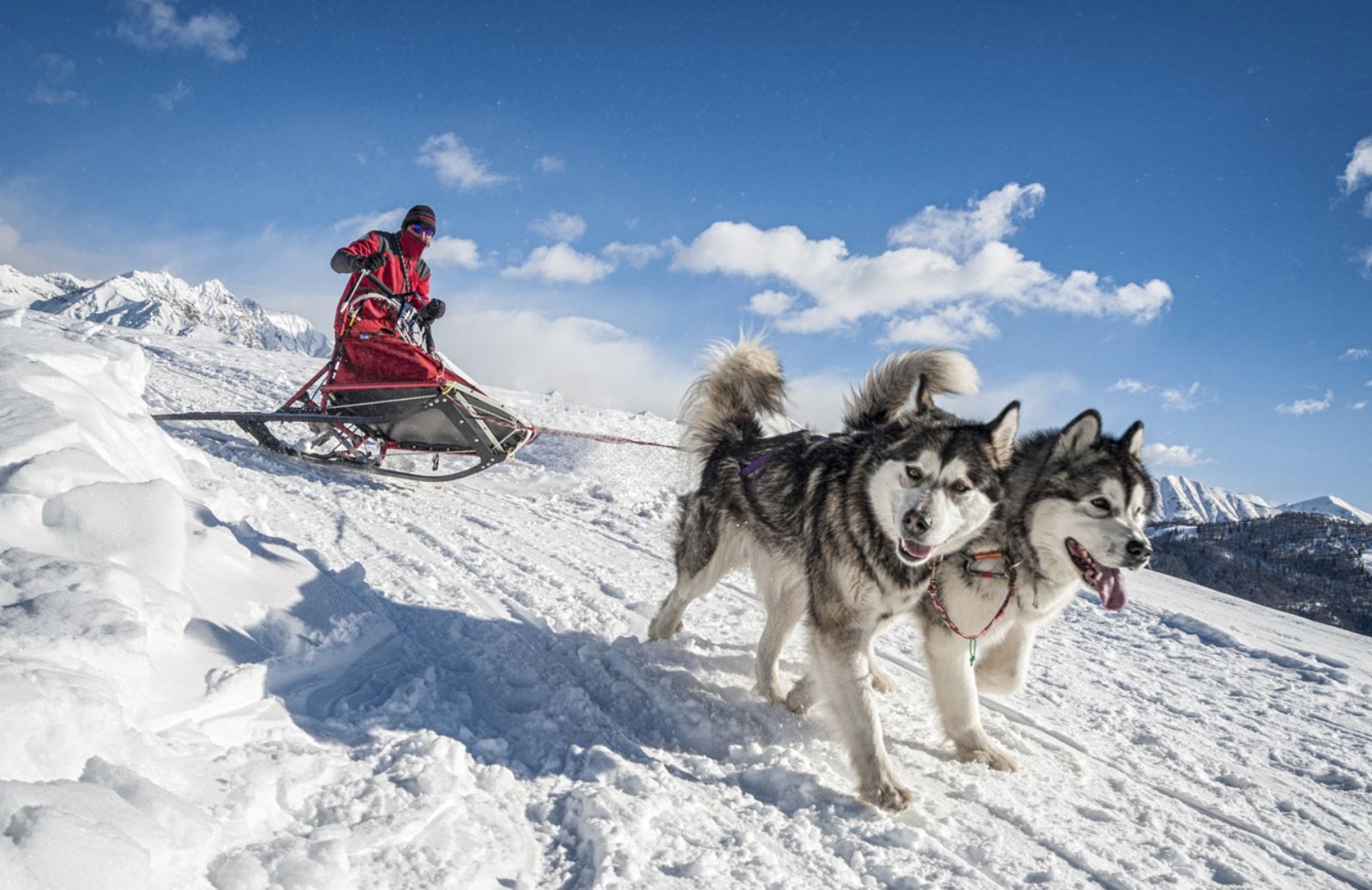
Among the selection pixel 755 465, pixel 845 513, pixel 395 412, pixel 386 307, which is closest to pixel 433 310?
pixel 386 307

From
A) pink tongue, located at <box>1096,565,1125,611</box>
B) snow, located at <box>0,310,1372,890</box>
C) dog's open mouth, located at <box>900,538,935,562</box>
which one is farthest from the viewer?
pink tongue, located at <box>1096,565,1125,611</box>

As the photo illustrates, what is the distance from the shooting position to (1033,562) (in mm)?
3111

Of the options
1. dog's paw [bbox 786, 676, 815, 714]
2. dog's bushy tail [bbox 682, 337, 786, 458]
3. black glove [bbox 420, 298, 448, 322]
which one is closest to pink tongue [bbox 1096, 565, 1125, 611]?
dog's paw [bbox 786, 676, 815, 714]

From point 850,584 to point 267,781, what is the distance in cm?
205

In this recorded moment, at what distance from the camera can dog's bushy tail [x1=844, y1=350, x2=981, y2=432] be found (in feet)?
12.5

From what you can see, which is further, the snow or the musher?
the musher

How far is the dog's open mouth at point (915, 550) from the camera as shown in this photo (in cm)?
265

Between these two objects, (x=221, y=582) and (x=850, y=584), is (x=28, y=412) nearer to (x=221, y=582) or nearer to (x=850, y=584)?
(x=221, y=582)

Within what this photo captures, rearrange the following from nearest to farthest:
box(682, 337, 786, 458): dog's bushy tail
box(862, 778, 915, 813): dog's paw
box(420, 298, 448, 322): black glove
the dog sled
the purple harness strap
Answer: box(862, 778, 915, 813): dog's paw
the purple harness strap
box(682, 337, 786, 458): dog's bushy tail
the dog sled
box(420, 298, 448, 322): black glove

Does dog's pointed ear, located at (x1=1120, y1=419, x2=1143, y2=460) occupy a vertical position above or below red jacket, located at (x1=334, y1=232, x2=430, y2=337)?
below

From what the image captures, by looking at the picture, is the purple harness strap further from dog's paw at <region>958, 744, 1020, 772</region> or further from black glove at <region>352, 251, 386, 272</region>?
black glove at <region>352, 251, 386, 272</region>

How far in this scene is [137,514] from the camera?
2.37 metres

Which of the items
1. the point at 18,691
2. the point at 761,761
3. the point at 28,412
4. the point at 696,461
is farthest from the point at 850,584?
the point at 28,412

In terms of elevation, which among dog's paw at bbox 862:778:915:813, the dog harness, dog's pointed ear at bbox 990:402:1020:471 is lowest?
dog's paw at bbox 862:778:915:813
